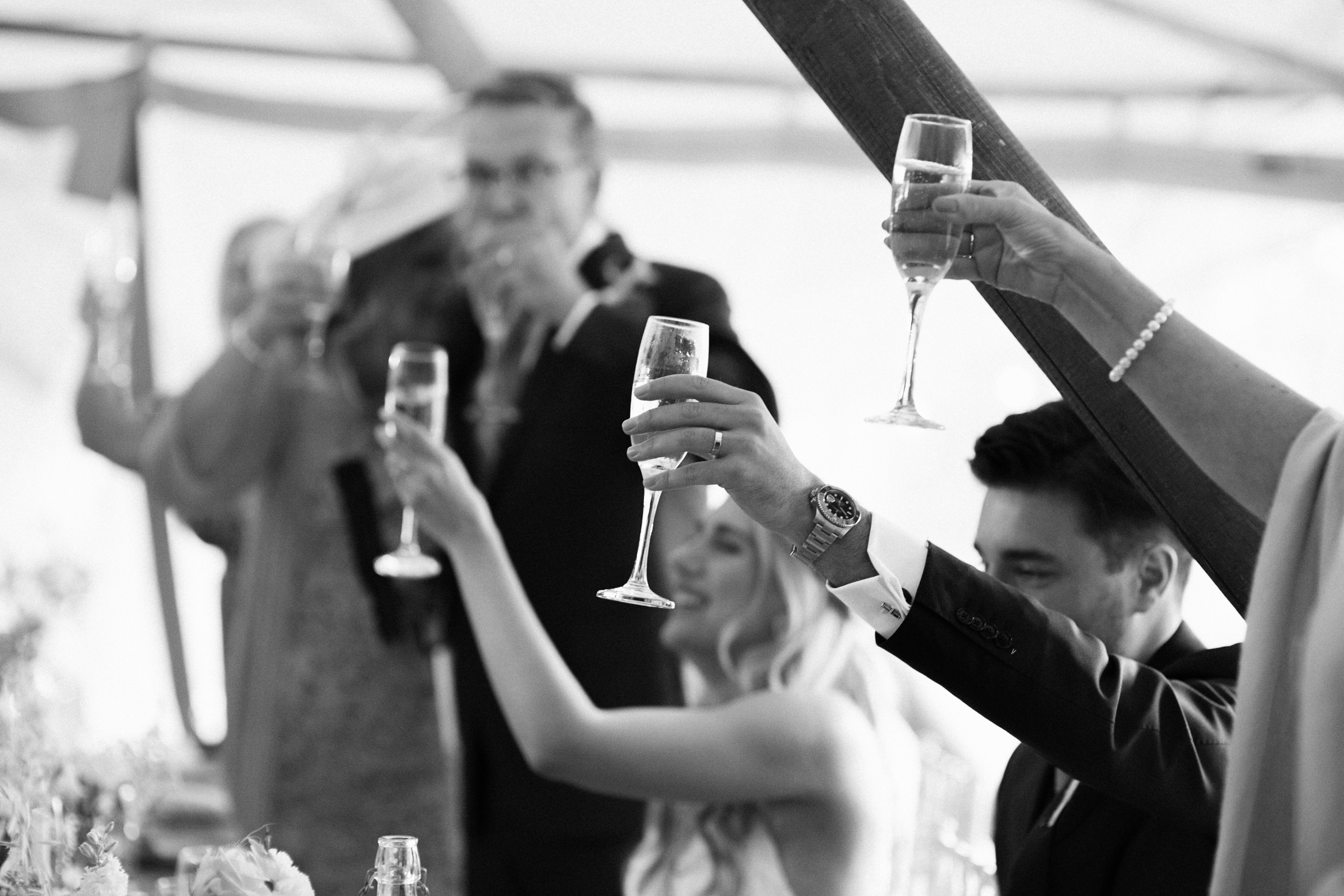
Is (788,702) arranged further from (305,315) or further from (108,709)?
(108,709)

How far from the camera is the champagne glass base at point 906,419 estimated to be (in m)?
1.53

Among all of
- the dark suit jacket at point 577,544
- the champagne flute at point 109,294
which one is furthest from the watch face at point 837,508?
the champagne flute at point 109,294

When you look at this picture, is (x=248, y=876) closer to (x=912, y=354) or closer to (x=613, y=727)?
(x=912, y=354)

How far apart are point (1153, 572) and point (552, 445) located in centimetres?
154

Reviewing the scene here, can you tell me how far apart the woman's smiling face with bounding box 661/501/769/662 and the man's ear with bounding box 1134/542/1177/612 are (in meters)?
0.77

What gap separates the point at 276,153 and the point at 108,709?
6.72 ft

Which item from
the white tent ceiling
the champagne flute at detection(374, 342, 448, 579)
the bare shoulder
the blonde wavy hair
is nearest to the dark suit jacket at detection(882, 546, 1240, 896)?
the bare shoulder

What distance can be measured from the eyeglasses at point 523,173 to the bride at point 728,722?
0.85 m

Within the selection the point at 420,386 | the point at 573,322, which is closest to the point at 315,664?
the point at 573,322

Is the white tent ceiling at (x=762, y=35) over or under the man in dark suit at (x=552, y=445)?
over

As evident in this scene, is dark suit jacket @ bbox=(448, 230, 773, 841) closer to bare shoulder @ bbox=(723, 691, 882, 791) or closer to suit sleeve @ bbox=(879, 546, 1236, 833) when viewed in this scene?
bare shoulder @ bbox=(723, 691, 882, 791)

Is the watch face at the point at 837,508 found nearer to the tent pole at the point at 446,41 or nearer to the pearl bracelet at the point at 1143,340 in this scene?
the pearl bracelet at the point at 1143,340

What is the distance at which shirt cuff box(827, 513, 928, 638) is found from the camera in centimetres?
146

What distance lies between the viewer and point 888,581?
4.77ft
